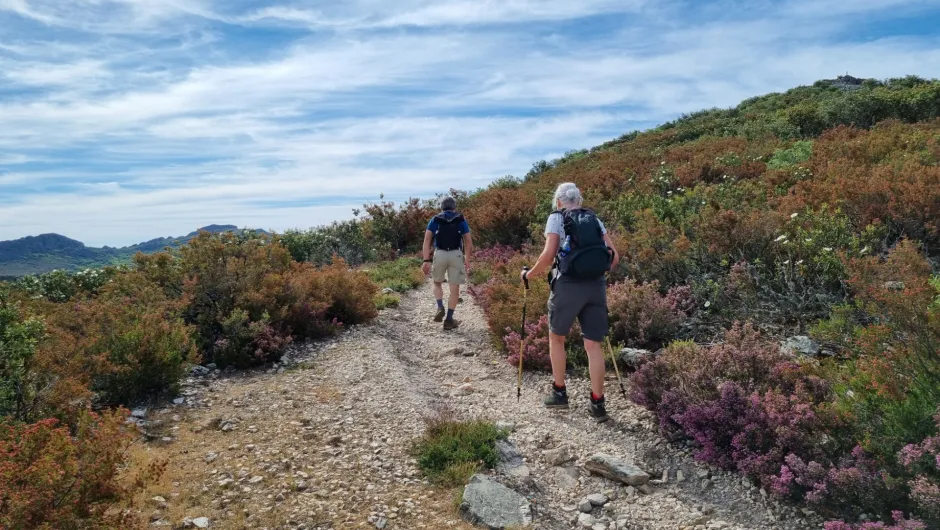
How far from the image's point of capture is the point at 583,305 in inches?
217

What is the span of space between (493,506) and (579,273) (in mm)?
2188

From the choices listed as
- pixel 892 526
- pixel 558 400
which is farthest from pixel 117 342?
pixel 892 526

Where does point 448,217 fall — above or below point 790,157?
below

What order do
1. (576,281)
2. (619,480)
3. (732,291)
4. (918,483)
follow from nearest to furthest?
(918,483)
(619,480)
(576,281)
(732,291)

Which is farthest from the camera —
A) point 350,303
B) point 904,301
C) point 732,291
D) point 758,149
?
point 758,149

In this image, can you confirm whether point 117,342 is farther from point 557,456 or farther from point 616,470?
point 616,470

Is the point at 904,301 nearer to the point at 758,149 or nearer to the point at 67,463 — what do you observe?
the point at 67,463

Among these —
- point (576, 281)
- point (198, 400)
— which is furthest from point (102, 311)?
point (576, 281)

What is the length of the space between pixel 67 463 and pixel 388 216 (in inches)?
666

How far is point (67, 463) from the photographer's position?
10.7 ft

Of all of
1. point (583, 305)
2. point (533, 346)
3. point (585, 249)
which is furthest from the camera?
point (533, 346)

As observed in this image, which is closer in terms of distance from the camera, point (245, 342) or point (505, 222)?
point (245, 342)

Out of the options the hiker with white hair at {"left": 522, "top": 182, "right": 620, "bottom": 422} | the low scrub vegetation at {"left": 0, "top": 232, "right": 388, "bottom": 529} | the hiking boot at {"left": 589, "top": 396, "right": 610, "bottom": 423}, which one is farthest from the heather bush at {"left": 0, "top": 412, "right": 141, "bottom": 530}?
the hiking boot at {"left": 589, "top": 396, "right": 610, "bottom": 423}

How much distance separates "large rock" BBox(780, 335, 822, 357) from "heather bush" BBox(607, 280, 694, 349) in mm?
1371
